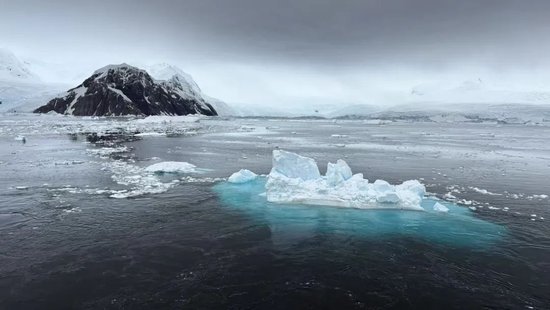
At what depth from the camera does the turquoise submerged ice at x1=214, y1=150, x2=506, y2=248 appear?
12227 millimetres

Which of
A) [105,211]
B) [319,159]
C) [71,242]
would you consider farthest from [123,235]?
[319,159]

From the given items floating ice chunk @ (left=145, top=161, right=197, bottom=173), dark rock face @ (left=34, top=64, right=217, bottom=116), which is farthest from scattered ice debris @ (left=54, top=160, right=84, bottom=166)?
dark rock face @ (left=34, top=64, right=217, bottom=116)

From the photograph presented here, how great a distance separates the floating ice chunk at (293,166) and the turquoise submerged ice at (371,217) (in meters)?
0.06

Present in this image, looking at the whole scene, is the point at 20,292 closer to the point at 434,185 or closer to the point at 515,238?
the point at 515,238

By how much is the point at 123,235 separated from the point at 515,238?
1200 cm

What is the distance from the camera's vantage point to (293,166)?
703 inches

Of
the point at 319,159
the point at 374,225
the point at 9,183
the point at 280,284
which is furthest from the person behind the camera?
the point at 319,159

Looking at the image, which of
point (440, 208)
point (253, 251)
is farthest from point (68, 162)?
point (440, 208)

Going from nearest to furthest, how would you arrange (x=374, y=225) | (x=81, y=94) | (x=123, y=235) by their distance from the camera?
(x=123, y=235) < (x=374, y=225) < (x=81, y=94)

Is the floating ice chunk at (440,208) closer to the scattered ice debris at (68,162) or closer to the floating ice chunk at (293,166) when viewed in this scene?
the floating ice chunk at (293,166)

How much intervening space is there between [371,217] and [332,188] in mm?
2772

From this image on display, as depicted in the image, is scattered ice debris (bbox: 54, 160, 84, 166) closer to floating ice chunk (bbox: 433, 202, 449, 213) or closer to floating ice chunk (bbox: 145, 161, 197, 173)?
floating ice chunk (bbox: 145, 161, 197, 173)

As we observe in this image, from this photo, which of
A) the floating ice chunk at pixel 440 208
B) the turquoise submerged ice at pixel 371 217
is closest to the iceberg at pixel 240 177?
the turquoise submerged ice at pixel 371 217

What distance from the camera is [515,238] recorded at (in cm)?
1186
